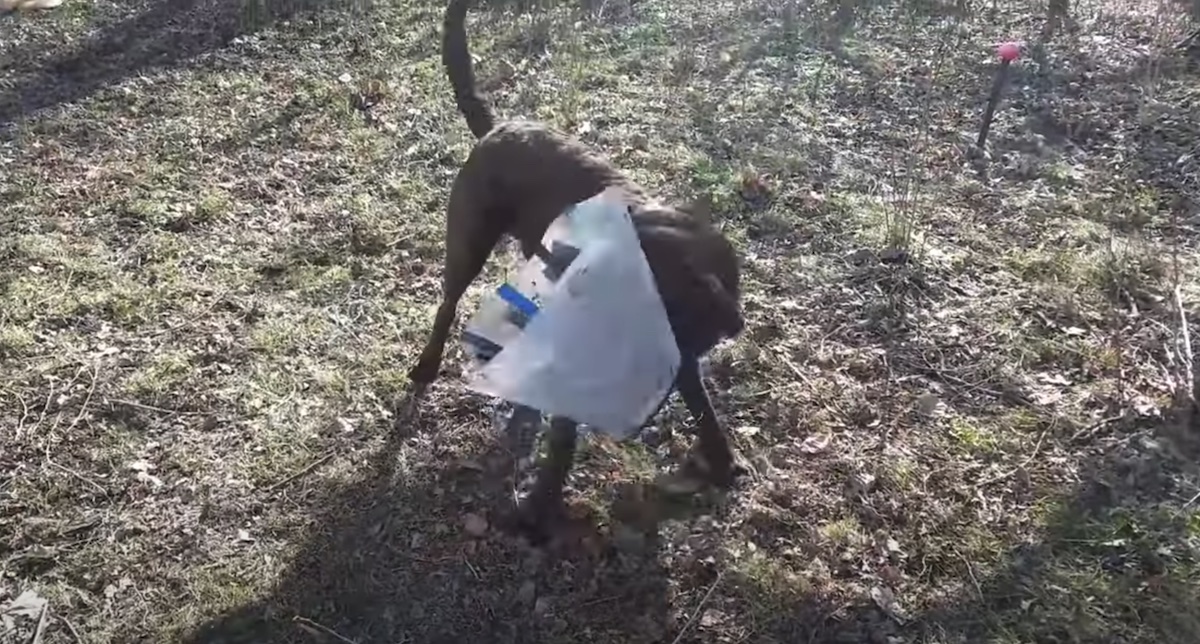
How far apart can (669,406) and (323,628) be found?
4.54 feet

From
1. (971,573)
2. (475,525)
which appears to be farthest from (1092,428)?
(475,525)

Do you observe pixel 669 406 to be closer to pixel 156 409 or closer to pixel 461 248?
pixel 461 248

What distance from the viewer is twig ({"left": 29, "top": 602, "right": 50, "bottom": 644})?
2844mm

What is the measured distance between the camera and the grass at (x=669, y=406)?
300 cm

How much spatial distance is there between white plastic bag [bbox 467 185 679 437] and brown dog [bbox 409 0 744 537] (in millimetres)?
106

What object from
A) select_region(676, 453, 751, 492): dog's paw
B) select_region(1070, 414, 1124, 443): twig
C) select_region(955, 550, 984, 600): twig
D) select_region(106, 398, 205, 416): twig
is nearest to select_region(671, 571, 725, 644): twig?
select_region(676, 453, 751, 492): dog's paw

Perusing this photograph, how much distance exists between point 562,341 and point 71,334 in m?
2.55

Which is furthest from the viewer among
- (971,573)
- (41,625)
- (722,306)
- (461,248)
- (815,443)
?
(815,443)

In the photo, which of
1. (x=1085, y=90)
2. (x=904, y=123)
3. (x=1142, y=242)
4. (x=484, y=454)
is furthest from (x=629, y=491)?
(x=1085, y=90)

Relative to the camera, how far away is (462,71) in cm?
365

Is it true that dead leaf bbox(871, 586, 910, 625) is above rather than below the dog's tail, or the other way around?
below

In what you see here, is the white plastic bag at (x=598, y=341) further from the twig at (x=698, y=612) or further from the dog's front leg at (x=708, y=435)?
the twig at (x=698, y=612)

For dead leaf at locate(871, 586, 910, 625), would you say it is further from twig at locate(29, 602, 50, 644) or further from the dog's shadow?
twig at locate(29, 602, 50, 644)

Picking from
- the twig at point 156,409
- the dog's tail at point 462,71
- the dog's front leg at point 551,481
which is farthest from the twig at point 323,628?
the dog's tail at point 462,71
